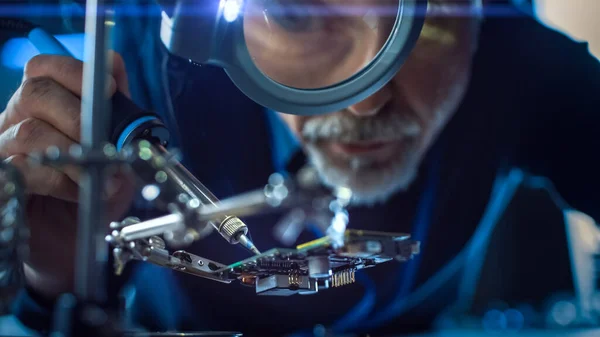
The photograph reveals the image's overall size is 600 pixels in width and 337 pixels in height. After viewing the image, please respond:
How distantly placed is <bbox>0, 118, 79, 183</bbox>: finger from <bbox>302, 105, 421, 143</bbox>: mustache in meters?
0.53

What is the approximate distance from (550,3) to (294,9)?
27.4 inches

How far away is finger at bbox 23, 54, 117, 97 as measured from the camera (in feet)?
3.54

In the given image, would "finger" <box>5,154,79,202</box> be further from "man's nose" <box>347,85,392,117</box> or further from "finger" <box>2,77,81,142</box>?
"man's nose" <box>347,85,392,117</box>

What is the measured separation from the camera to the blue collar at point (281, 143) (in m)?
1.29

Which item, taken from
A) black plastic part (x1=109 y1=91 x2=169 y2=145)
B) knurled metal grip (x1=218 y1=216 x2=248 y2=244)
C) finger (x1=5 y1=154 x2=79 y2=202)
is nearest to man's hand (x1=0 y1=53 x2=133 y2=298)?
finger (x1=5 y1=154 x2=79 y2=202)

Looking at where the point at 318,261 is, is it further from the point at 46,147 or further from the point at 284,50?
the point at 46,147

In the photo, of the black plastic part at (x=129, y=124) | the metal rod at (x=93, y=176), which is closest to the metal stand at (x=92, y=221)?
the metal rod at (x=93, y=176)

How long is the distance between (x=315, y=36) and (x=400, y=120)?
307 millimetres

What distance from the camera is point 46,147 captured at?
3.34 ft

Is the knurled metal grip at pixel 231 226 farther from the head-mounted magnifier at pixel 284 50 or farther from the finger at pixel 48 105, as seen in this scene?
the finger at pixel 48 105

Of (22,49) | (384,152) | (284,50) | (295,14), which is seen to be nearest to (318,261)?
(284,50)

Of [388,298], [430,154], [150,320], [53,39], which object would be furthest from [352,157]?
[53,39]

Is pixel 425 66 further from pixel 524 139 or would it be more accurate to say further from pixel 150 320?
pixel 150 320

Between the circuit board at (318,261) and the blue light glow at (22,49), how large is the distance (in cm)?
68
